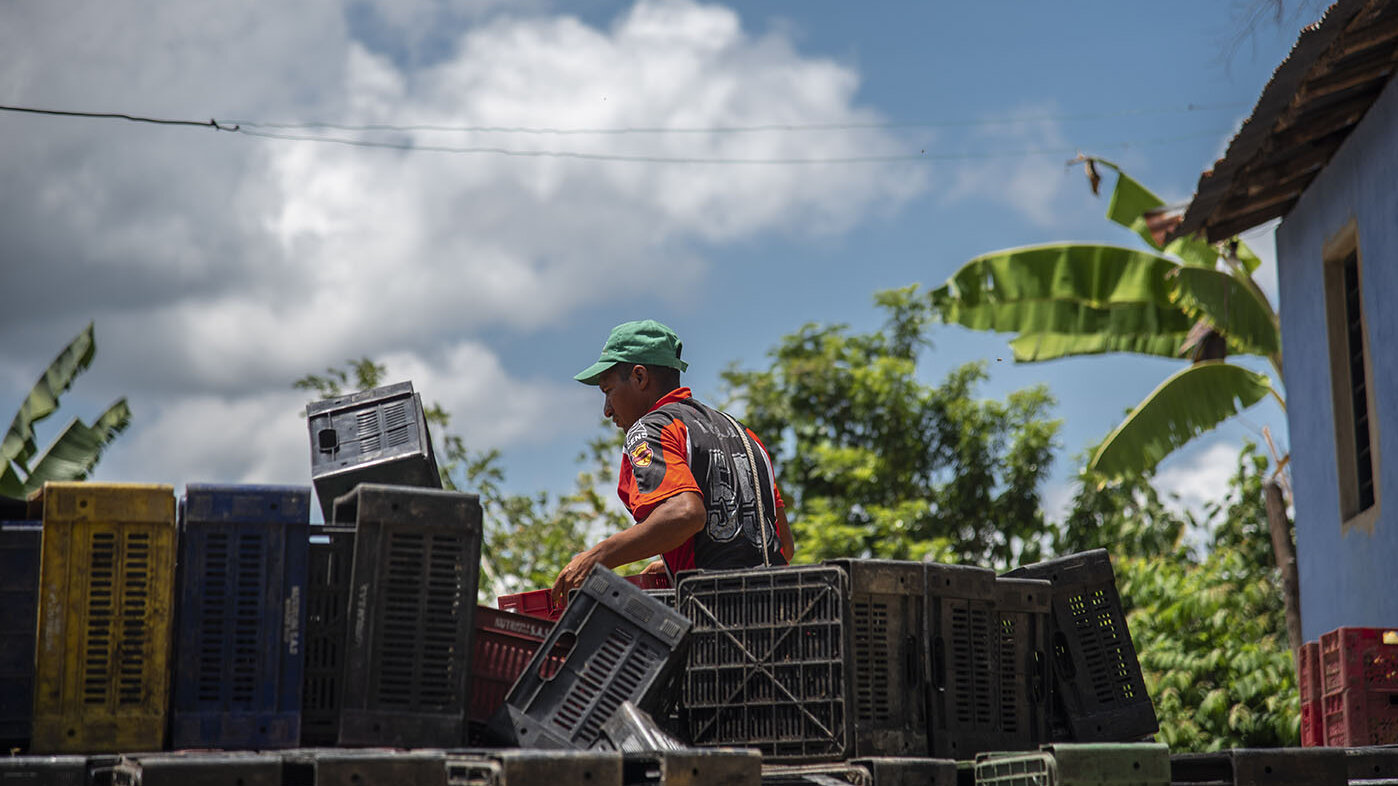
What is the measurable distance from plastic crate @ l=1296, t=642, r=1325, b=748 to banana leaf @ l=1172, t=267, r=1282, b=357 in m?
6.51

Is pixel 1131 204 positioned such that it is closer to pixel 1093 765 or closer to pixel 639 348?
pixel 639 348

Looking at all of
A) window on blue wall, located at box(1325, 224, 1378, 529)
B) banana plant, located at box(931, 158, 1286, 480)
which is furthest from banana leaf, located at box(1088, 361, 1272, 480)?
window on blue wall, located at box(1325, 224, 1378, 529)

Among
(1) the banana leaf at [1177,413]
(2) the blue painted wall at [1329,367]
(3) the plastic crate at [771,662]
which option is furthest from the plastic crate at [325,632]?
(1) the banana leaf at [1177,413]

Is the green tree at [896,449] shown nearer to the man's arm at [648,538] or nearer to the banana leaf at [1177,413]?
the banana leaf at [1177,413]

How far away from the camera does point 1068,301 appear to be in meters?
15.0

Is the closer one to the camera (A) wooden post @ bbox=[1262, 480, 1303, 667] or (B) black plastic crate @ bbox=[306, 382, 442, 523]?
(B) black plastic crate @ bbox=[306, 382, 442, 523]

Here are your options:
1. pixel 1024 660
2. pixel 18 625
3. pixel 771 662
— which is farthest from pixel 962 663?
pixel 18 625

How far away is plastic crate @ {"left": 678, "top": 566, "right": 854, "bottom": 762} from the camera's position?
435cm

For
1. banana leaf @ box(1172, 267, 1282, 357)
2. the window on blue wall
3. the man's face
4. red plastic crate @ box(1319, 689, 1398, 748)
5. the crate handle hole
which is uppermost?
banana leaf @ box(1172, 267, 1282, 357)

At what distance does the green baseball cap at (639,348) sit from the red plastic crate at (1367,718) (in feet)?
10.6

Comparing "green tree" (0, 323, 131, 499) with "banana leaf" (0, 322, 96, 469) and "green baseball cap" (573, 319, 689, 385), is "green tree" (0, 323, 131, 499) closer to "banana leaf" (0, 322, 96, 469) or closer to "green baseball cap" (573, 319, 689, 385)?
"banana leaf" (0, 322, 96, 469)

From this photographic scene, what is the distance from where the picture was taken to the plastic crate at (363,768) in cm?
344

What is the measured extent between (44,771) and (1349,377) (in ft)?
32.0

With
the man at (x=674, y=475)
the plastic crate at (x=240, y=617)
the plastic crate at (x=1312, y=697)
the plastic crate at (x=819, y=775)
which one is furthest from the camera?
the plastic crate at (x=1312, y=697)
